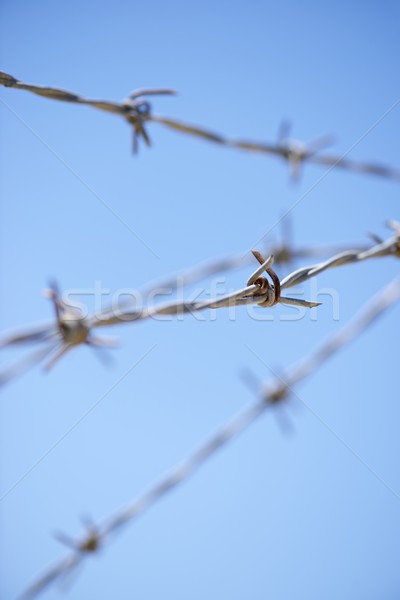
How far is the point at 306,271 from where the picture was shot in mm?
971

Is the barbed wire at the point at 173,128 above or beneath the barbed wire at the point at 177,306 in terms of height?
above

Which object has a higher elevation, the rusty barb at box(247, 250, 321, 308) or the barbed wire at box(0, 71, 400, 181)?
the barbed wire at box(0, 71, 400, 181)

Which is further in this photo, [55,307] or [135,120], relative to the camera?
[135,120]

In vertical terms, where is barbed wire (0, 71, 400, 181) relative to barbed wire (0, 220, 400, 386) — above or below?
above

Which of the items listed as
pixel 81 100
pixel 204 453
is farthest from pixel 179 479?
pixel 81 100

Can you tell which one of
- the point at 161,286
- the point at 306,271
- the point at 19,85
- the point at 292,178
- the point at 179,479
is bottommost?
the point at 179,479

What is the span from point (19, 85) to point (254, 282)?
16.8 inches

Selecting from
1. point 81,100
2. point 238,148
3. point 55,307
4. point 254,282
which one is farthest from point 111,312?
point 238,148

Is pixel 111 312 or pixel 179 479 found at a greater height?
pixel 111 312

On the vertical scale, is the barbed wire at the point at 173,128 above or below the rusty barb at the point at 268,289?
above

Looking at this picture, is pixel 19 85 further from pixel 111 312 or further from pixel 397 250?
pixel 397 250

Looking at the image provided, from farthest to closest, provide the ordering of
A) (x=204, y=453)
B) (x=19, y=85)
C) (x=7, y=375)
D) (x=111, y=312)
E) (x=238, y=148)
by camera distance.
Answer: (x=238, y=148) < (x=19, y=85) < (x=204, y=453) < (x=111, y=312) < (x=7, y=375)

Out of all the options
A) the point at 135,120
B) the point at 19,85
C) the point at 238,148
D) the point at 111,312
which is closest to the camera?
the point at 111,312

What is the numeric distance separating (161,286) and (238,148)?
0.31 m
